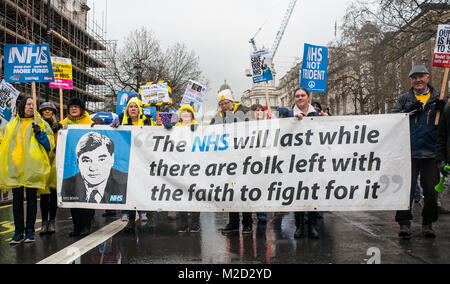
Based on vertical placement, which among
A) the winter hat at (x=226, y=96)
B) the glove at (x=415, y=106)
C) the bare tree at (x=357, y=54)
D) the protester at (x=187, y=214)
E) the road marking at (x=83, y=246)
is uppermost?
the bare tree at (x=357, y=54)

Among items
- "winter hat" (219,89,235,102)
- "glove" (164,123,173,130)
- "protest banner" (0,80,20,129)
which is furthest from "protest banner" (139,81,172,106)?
"glove" (164,123,173,130)

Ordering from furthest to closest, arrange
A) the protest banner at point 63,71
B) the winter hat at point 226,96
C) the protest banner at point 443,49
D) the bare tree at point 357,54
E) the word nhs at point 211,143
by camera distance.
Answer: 1. the bare tree at point 357,54
2. the protest banner at point 63,71
3. the winter hat at point 226,96
4. the protest banner at point 443,49
5. the word nhs at point 211,143

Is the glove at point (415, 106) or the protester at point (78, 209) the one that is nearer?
the glove at point (415, 106)

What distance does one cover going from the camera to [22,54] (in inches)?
223

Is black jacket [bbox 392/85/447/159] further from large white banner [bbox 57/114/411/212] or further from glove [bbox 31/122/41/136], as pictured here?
glove [bbox 31/122/41/136]

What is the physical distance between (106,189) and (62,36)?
109 ft

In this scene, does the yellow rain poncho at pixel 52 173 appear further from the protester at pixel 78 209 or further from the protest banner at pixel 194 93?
the protest banner at pixel 194 93

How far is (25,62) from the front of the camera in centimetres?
566

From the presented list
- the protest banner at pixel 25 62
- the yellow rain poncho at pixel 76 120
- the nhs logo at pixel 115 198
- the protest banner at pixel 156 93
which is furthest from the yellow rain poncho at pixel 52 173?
the protest banner at pixel 156 93

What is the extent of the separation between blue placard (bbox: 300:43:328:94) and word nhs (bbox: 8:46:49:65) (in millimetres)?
4742

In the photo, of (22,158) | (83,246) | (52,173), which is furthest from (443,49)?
(22,158)

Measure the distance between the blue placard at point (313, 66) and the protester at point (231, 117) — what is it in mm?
1951

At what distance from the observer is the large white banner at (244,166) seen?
193 inches

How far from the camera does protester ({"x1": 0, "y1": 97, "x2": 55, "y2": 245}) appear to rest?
16.3 ft
